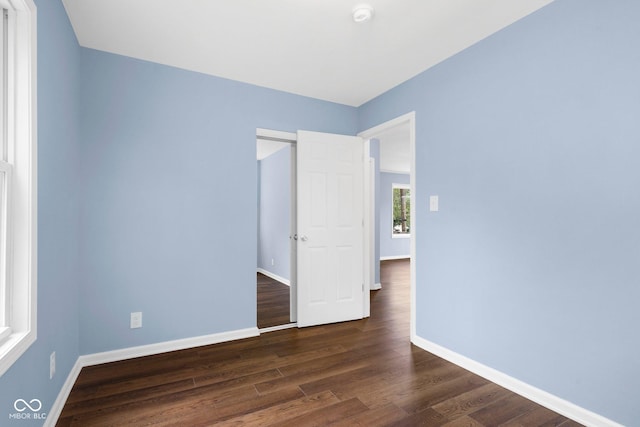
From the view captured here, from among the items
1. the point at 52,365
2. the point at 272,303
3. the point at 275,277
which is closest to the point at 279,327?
the point at 272,303

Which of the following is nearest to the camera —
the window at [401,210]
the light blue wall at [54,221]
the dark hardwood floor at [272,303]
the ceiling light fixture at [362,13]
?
the light blue wall at [54,221]

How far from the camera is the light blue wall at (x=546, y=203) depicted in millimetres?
1677

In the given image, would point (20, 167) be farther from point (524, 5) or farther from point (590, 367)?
point (590, 367)

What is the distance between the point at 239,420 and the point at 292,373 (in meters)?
0.62

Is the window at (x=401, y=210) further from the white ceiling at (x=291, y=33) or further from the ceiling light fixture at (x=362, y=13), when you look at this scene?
the ceiling light fixture at (x=362, y=13)

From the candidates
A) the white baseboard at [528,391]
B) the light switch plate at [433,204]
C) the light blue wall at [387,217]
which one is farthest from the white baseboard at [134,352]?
the light blue wall at [387,217]

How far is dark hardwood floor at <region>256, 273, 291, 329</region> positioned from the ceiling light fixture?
300cm

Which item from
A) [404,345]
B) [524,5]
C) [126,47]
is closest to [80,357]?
[126,47]

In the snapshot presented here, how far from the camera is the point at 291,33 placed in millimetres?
2332

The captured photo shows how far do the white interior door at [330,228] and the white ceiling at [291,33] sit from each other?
2.74 ft

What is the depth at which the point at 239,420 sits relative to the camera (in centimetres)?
180

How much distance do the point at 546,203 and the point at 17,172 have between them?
292 centimetres

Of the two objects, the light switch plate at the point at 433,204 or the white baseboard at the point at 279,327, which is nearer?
the light switch plate at the point at 433,204

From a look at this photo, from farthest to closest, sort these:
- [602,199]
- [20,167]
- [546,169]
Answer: [546,169] < [602,199] < [20,167]
